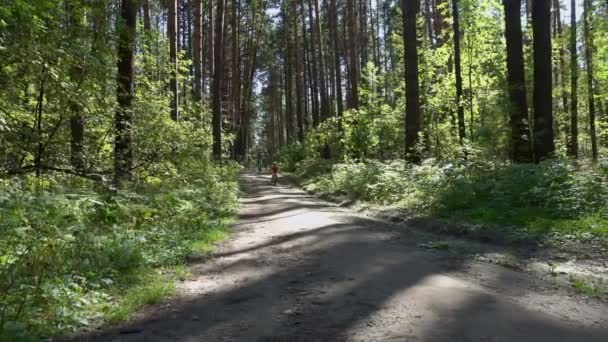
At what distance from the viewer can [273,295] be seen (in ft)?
19.5

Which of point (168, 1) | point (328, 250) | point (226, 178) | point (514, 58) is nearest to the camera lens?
point (328, 250)

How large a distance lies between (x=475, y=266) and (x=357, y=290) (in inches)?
87.3

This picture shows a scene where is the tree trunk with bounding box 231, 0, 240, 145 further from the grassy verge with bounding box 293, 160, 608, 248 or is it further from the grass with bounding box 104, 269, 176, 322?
the grass with bounding box 104, 269, 176, 322

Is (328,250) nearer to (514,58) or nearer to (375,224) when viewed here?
(375,224)

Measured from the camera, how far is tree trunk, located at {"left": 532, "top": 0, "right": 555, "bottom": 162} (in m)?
14.6

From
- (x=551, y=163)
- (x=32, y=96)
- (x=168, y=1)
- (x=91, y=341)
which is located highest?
(x=168, y=1)

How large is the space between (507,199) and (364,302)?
7.19m

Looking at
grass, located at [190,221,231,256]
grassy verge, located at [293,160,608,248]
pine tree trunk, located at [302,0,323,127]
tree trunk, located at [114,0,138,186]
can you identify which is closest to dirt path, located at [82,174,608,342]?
grass, located at [190,221,231,256]

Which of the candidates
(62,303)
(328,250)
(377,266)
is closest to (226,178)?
(328,250)

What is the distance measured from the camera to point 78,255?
6223 mm

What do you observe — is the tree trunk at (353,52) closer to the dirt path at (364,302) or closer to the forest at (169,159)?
the forest at (169,159)

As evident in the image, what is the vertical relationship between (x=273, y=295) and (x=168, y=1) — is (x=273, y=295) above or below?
below

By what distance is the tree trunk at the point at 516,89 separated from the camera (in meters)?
15.3

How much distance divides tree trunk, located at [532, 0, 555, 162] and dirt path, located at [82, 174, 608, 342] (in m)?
8.08
